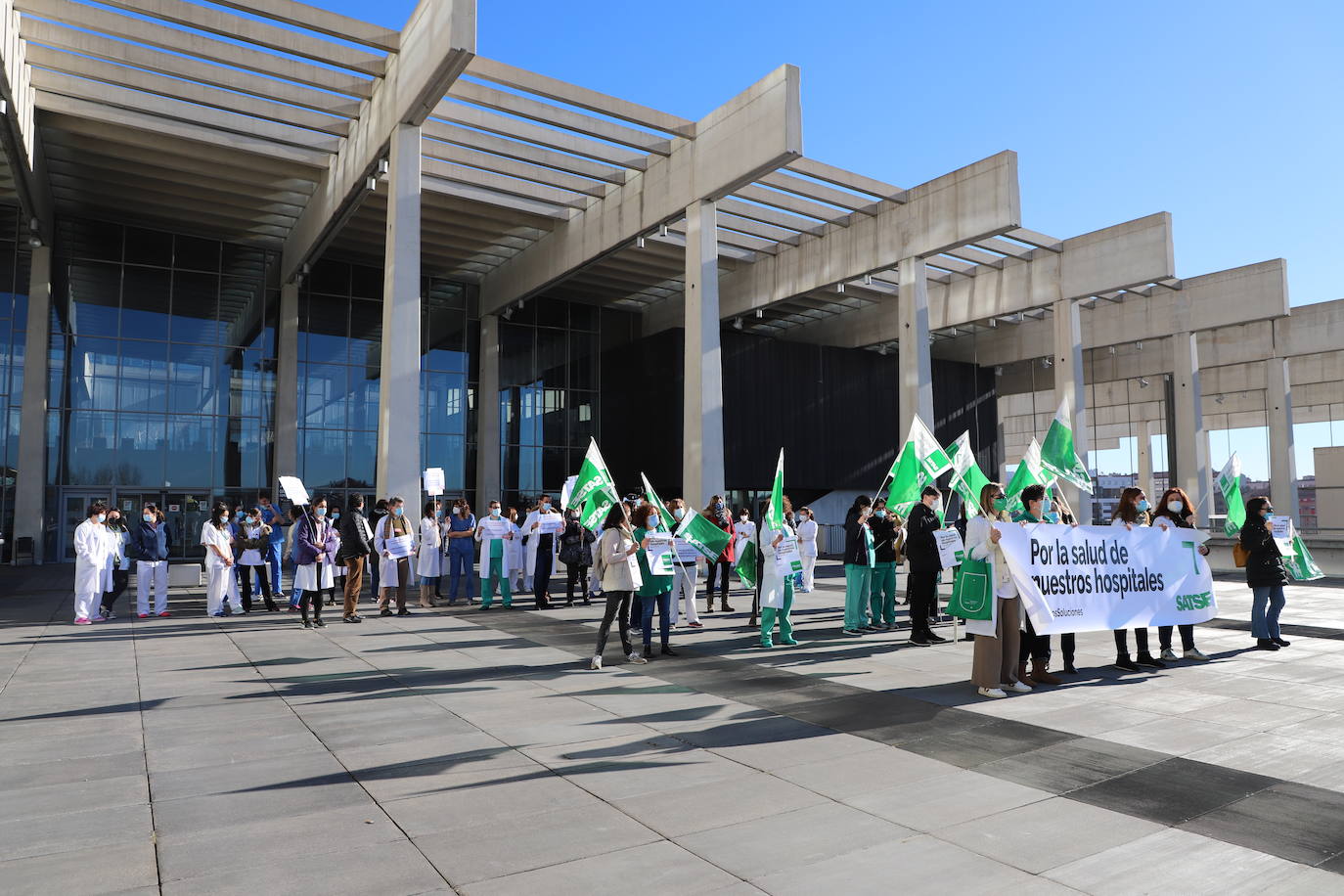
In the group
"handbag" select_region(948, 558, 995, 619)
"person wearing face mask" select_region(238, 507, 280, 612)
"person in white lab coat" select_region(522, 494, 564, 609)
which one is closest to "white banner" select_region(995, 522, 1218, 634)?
"handbag" select_region(948, 558, 995, 619)

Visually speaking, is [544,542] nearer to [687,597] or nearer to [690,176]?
[687,597]

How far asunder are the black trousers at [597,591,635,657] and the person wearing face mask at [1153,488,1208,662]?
5935mm

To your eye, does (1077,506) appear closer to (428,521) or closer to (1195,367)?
(1195,367)

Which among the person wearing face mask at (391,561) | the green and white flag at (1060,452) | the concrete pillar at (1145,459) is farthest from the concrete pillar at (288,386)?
the concrete pillar at (1145,459)

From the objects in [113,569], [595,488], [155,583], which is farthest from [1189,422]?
[113,569]

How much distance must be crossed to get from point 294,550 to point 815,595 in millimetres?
9300

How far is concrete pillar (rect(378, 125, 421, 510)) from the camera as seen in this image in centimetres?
1817

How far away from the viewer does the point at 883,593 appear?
12.8m

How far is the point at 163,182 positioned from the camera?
80.8ft

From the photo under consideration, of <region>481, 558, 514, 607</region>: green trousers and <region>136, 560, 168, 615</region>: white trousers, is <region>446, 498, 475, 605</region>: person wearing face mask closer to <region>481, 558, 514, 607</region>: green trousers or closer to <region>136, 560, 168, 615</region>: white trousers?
<region>481, 558, 514, 607</region>: green trousers

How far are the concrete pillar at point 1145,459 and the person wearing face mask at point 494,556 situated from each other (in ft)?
144

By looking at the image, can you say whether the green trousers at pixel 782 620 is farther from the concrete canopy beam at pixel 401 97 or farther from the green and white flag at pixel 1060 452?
the concrete canopy beam at pixel 401 97

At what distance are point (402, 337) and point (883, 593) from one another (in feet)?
37.8

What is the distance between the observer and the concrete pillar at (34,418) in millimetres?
25469
